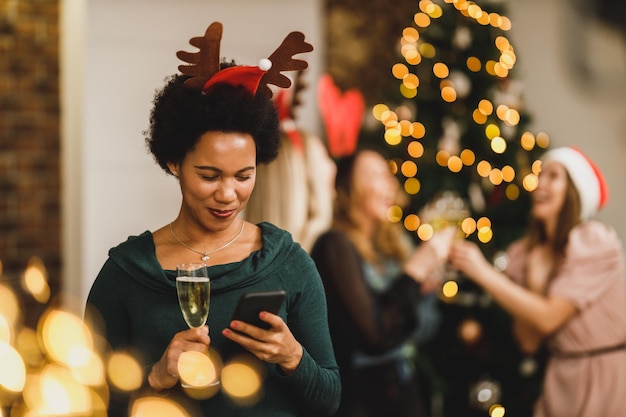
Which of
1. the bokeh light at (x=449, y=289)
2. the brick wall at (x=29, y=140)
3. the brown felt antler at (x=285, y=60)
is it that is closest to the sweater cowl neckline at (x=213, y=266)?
the brown felt antler at (x=285, y=60)

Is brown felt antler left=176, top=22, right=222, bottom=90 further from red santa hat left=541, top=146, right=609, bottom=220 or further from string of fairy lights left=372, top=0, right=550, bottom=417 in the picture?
string of fairy lights left=372, top=0, right=550, bottom=417

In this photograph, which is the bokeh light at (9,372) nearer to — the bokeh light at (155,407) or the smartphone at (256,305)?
the bokeh light at (155,407)

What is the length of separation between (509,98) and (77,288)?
8.39 feet

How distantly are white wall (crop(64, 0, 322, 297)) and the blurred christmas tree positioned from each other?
1.27 m

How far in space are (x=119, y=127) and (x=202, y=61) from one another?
10.2 ft

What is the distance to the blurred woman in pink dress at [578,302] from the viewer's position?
251cm

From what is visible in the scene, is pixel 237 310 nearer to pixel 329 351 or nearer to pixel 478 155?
pixel 329 351

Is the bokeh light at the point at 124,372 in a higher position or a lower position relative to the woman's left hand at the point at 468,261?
higher

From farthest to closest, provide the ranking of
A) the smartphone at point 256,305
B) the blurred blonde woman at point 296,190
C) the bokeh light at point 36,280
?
the bokeh light at point 36,280 < the blurred blonde woman at point 296,190 < the smartphone at point 256,305

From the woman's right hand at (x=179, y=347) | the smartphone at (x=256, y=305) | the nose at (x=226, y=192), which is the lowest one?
the woman's right hand at (x=179, y=347)

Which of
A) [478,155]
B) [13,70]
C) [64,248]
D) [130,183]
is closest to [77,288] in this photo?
[64,248]

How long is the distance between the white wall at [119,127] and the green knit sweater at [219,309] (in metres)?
3.00

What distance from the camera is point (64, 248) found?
438 cm

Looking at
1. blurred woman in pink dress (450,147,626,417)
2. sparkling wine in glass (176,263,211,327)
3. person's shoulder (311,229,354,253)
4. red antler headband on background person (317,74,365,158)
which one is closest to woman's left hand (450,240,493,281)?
blurred woman in pink dress (450,147,626,417)
